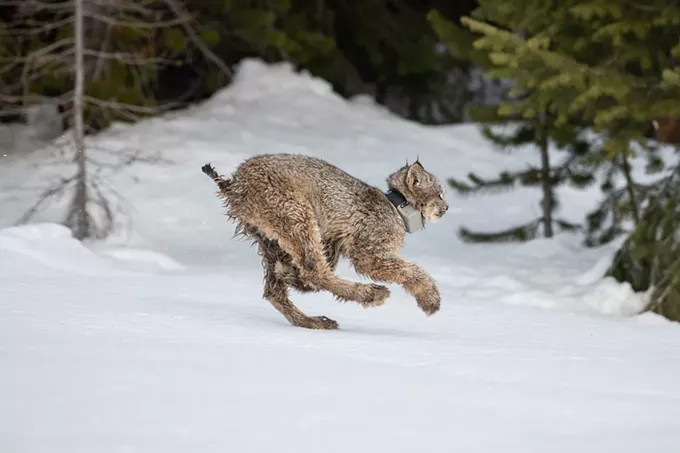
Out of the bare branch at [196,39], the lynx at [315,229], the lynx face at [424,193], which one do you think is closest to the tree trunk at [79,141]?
the bare branch at [196,39]

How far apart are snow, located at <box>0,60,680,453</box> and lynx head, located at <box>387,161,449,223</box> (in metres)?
0.84

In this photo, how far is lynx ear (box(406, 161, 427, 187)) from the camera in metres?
7.20

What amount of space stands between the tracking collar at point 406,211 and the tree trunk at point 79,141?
4.57m

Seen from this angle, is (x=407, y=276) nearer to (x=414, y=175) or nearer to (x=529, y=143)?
(x=414, y=175)

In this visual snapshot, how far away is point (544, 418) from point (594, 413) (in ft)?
0.96

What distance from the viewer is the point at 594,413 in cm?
487

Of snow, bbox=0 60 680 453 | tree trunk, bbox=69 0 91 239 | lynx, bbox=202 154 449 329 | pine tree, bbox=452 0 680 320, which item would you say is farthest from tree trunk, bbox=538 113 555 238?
lynx, bbox=202 154 449 329

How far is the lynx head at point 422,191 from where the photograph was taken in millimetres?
7211

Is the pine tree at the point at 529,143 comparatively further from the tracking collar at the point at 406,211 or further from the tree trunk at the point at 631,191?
the tracking collar at the point at 406,211

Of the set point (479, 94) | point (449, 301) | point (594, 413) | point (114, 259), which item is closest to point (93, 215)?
point (114, 259)

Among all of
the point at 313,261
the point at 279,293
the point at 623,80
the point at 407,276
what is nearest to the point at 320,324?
the point at 279,293

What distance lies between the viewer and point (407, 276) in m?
6.82

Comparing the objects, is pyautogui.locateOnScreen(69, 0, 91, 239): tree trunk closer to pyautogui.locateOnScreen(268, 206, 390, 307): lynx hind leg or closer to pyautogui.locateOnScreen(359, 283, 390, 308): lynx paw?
pyautogui.locateOnScreen(268, 206, 390, 307): lynx hind leg

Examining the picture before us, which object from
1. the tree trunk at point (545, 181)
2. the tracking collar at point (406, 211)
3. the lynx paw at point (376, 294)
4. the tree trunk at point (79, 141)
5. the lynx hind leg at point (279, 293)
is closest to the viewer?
the lynx paw at point (376, 294)
